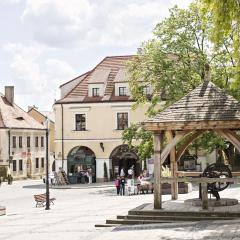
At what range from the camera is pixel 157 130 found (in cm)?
1855

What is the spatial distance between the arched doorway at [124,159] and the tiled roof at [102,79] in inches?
180

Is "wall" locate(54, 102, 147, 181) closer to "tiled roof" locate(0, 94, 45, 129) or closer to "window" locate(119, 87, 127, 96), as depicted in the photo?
"window" locate(119, 87, 127, 96)

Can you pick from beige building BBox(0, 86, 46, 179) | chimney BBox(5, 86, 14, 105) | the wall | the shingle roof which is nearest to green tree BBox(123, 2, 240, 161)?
the wall

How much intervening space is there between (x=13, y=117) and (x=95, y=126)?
14577 mm

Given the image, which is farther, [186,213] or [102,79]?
[102,79]

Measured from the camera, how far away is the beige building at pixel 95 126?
48812mm

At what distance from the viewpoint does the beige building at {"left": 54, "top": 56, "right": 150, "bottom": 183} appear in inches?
1922

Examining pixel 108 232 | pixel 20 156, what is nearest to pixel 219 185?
pixel 108 232

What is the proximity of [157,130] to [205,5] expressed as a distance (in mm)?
4488

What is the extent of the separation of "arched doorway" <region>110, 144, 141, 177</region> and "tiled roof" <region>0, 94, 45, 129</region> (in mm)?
13449

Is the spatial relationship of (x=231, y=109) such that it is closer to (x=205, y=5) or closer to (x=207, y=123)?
(x=207, y=123)

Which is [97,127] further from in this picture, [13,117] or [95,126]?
[13,117]

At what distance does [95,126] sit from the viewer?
49.0m

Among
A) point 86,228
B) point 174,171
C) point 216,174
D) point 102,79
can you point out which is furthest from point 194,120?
point 102,79
